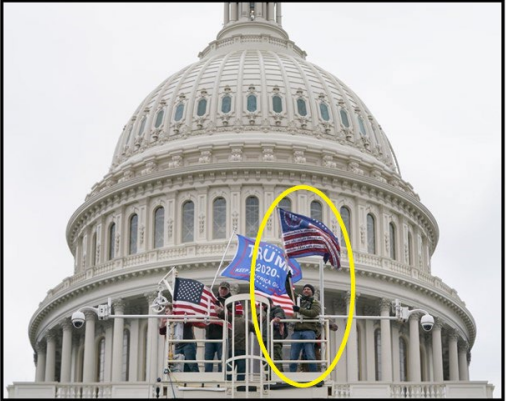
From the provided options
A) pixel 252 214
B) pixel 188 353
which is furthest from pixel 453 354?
pixel 188 353

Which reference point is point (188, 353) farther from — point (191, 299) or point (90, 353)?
point (90, 353)

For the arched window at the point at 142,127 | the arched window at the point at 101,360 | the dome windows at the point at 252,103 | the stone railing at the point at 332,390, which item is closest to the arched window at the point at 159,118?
the arched window at the point at 142,127

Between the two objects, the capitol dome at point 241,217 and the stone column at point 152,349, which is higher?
the capitol dome at point 241,217

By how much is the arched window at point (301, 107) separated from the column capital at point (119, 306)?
635 inches

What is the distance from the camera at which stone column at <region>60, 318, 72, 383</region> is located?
9150 centimetres

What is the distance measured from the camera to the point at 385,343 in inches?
3492

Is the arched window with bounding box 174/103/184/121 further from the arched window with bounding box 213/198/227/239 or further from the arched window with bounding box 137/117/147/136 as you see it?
the arched window with bounding box 213/198/227/239

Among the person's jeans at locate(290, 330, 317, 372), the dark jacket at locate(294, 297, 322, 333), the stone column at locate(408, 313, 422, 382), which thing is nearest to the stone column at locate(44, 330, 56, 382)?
the stone column at locate(408, 313, 422, 382)

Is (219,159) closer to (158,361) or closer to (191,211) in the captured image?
(191,211)

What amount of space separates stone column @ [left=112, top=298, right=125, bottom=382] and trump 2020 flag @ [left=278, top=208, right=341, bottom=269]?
3068cm

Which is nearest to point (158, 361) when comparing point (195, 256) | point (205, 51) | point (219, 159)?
point (195, 256)

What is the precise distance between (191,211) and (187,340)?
133 ft

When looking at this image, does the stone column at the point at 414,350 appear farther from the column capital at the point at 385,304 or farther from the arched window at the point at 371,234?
the arched window at the point at 371,234

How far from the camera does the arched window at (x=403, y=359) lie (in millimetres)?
90562
